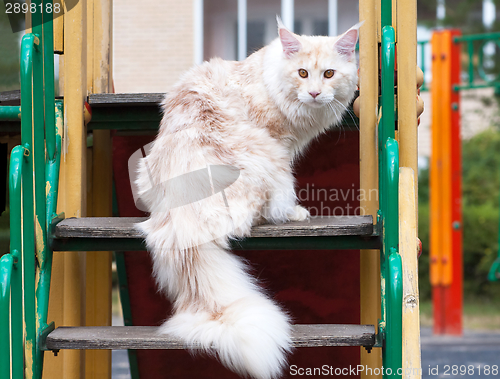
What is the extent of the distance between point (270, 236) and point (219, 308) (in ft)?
1.04

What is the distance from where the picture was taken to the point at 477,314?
23.3 feet

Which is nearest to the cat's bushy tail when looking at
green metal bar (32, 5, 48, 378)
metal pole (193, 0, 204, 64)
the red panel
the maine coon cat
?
the maine coon cat

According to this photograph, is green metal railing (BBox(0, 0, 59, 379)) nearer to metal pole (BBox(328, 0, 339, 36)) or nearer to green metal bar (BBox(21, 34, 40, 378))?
green metal bar (BBox(21, 34, 40, 378))

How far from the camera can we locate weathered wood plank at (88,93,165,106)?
83.7 inches

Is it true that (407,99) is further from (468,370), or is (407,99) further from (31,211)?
(468,370)

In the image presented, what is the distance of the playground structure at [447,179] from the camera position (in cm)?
563

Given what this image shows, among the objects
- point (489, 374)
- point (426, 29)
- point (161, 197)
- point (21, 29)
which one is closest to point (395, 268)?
point (161, 197)

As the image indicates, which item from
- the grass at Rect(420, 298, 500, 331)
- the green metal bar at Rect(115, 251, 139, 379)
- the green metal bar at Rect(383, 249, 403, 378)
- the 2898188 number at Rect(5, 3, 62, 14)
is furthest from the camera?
the grass at Rect(420, 298, 500, 331)

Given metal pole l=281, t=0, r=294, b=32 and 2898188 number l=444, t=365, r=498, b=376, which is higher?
metal pole l=281, t=0, r=294, b=32

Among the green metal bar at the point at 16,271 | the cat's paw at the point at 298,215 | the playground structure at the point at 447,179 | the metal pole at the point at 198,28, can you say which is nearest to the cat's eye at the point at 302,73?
the cat's paw at the point at 298,215

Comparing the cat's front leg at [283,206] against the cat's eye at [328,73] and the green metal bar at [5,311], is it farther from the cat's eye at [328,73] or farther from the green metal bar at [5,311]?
the green metal bar at [5,311]

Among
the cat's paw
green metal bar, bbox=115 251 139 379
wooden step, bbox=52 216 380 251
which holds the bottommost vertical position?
green metal bar, bbox=115 251 139 379

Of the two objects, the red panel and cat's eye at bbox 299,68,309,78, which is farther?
the red panel

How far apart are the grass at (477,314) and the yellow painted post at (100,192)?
17.0 ft
